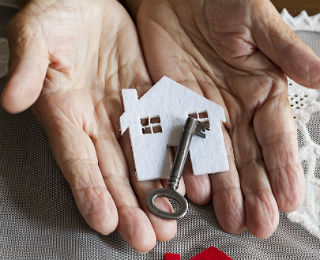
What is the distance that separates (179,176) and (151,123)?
188 millimetres

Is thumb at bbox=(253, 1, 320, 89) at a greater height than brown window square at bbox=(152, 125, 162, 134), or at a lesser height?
greater

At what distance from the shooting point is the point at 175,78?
1.25m

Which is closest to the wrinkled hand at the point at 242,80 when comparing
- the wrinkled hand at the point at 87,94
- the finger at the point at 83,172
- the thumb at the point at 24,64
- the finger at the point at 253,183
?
the finger at the point at 253,183

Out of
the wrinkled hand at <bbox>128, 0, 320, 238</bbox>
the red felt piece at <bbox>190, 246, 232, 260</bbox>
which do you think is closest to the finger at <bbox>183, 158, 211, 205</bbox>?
the wrinkled hand at <bbox>128, 0, 320, 238</bbox>

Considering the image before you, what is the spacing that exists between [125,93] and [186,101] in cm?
16

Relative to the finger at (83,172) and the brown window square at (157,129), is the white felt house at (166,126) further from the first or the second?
the finger at (83,172)

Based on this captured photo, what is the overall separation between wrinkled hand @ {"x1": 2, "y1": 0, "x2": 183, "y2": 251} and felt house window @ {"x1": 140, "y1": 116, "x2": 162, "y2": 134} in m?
0.07

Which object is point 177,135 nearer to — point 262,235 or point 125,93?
point 125,93

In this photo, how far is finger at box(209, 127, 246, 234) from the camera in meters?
1.02

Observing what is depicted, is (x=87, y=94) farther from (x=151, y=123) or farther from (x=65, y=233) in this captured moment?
(x=65, y=233)

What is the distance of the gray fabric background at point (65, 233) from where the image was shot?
39.4 inches

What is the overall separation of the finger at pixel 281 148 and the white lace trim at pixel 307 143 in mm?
85

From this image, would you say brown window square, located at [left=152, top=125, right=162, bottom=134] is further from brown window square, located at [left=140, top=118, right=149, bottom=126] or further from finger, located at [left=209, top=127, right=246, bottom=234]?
finger, located at [left=209, top=127, right=246, bottom=234]

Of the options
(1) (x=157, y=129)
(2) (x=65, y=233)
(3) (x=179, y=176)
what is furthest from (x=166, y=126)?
(2) (x=65, y=233)
